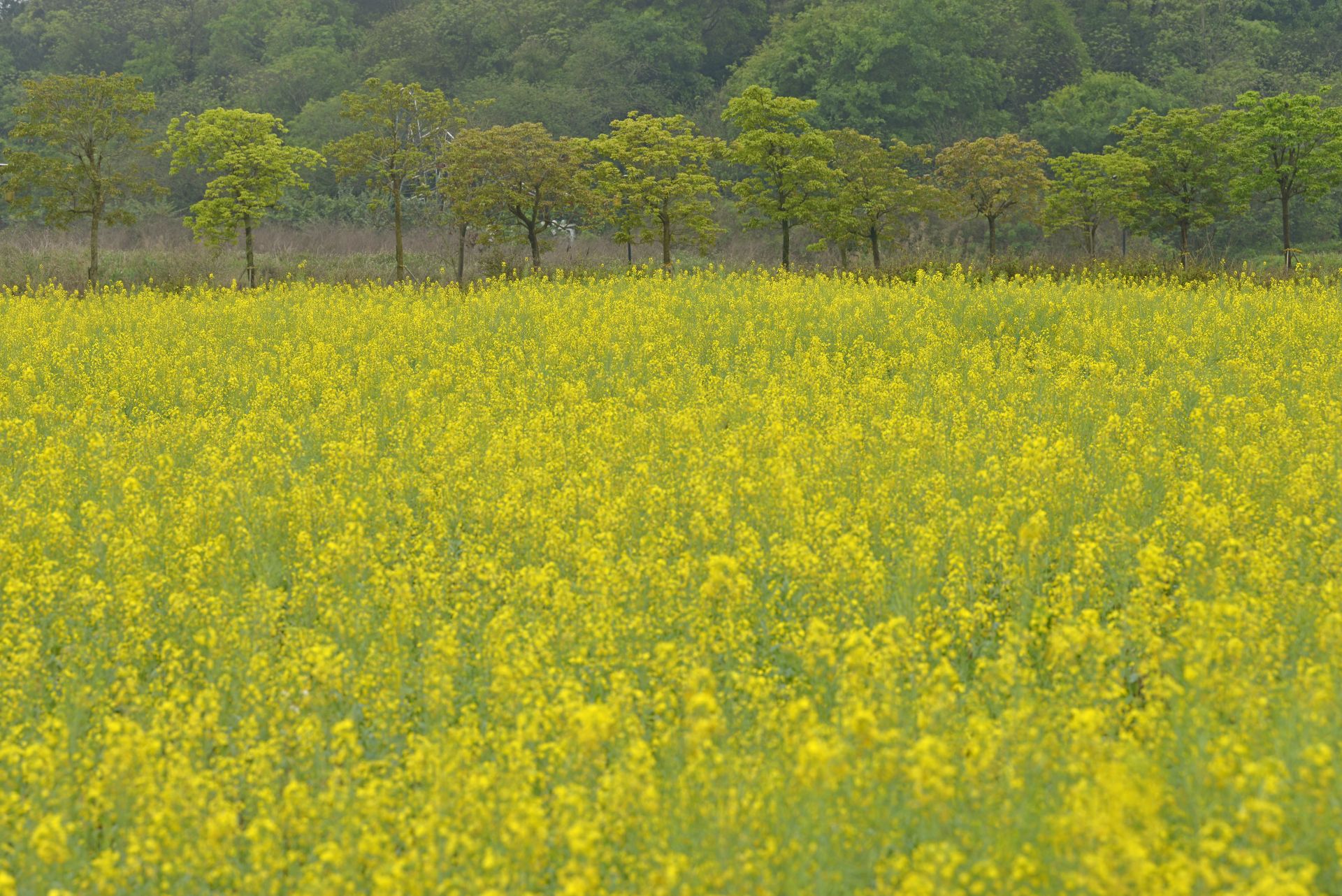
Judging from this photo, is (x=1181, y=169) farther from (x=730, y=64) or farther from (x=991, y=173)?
(x=730, y=64)

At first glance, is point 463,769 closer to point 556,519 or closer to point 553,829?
point 553,829

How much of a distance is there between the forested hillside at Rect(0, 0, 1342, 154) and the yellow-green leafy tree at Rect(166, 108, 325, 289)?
2667 cm

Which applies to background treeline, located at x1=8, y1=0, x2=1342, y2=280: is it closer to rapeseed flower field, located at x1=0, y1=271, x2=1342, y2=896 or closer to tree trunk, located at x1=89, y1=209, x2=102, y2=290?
tree trunk, located at x1=89, y1=209, x2=102, y2=290

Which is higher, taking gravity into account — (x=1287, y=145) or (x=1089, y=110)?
(x=1089, y=110)

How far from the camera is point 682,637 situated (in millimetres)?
5047

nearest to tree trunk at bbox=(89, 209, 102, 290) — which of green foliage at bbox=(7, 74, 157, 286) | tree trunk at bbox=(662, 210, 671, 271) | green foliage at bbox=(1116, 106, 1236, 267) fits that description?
green foliage at bbox=(7, 74, 157, 286)

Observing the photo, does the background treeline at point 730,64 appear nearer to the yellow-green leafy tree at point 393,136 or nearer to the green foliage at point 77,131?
the yellow-green leafy tree at point 393,136

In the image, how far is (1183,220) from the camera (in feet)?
127

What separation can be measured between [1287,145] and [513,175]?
2489cm

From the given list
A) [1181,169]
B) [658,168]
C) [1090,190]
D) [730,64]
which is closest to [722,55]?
[730,64]

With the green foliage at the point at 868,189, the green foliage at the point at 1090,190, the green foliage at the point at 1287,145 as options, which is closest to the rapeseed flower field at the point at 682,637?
the green foliage at the point at 868,189

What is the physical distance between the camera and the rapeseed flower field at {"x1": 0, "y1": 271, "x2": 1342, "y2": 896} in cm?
330

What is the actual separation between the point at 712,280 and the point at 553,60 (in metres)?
45.3

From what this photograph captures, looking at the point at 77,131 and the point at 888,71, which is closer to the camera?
the point at 77,131
